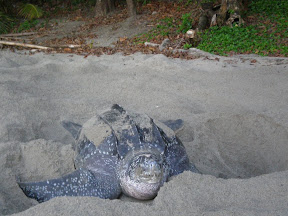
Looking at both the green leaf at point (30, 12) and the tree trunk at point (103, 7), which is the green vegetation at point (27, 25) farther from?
the tree trunk at point (103, 7)

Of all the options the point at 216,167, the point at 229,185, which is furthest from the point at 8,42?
the point at 229,185

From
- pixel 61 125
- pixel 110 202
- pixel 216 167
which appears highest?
pixel 110 202

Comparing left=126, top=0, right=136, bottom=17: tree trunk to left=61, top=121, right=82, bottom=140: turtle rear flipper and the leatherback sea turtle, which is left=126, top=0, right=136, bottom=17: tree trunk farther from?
the leatherback sea turtle

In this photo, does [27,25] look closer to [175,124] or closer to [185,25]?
[185,25]

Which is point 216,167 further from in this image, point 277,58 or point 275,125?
point 277,58

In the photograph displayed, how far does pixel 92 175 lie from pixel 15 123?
3.62 feet

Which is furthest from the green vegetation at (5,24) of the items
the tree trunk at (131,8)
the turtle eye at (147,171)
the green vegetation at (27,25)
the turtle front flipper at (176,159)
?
the turtle eye at (147,171)

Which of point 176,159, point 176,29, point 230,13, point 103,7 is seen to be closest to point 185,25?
point 176,29

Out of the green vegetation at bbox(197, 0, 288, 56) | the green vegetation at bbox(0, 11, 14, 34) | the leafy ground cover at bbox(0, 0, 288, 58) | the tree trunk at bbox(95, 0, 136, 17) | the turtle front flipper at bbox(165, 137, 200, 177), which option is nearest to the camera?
the turtle front flipper at bbox(165, 137, 200, 177)

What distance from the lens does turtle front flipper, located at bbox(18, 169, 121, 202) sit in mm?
1795

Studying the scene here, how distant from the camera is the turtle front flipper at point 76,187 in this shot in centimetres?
179

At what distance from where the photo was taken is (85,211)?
4.80 ft

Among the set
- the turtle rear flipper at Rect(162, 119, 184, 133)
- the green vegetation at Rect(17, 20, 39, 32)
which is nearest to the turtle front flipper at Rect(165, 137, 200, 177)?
the turtle rear flipper at Rect(162, 119, 184, 133)

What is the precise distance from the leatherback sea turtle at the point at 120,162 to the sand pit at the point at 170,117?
12cm
